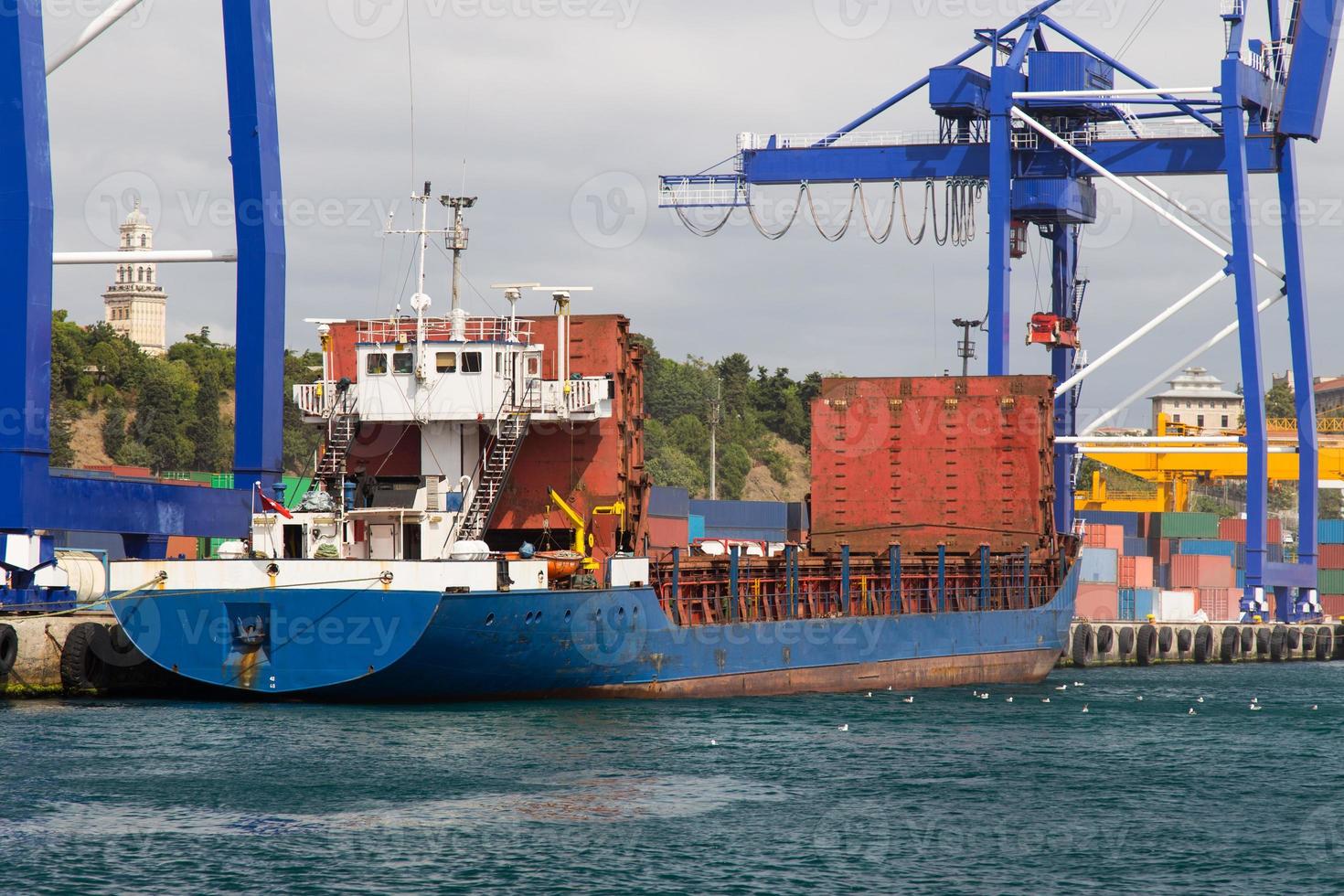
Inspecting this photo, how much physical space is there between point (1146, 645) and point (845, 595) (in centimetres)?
2205

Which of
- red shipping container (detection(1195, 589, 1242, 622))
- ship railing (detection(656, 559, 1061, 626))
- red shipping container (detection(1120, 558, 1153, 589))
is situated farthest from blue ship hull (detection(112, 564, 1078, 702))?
red shipping container (detection(1195, 589, 1242, 622))

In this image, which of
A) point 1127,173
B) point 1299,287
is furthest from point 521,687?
point 1299,287

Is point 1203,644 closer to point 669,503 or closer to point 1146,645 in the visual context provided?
point 1146,645

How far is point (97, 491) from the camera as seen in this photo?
32000 millimetres

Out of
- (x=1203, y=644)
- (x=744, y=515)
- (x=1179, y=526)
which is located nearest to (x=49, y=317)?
(x=1203, y=644)

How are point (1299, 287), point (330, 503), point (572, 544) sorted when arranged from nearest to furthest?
point (330, 503)
point (572, 544)
point (1299, 287)

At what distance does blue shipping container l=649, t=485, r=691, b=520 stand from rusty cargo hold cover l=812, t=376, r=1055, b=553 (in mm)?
16569

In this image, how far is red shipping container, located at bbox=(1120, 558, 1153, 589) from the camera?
70750mm

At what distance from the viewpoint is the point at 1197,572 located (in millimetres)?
75875

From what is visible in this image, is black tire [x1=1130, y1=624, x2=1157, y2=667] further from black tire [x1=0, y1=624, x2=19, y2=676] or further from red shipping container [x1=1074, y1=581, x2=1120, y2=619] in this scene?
black tire [x1=0, y1=624, x2=19, y2=676]

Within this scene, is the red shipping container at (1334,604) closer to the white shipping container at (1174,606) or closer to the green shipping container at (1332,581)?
the green shipping container at (1332,581)

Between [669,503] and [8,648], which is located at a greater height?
[669,503]

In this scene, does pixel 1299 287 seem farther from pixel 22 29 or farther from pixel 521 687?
pixel 22 29

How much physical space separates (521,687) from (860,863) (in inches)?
430
